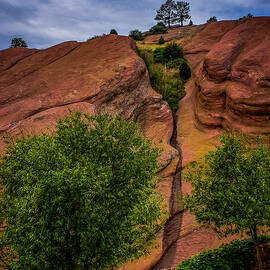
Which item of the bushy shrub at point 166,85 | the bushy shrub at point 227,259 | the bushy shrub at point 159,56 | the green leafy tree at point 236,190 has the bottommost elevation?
the bushy shrub at point 227,259

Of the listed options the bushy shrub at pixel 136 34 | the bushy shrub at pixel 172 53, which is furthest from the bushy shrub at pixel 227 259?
the bushy shrub at pixel 136 34

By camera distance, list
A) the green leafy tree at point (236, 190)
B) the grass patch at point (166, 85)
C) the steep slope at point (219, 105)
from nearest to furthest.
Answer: the green leafy tree at point (236, 190) → the steep slope at point (219, 105) → the grass patch at point (166, 85)

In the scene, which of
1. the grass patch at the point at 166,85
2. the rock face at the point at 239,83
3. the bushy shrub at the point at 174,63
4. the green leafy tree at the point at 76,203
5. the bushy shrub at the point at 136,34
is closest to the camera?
the green leafy tree at the point at 76,203

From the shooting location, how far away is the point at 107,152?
1155 cm

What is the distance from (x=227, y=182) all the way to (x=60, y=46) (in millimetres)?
33969

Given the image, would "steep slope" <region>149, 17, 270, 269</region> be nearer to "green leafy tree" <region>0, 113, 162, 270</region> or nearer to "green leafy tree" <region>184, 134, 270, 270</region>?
"green leafy tree" <region>184, 134, 270, 270</region>

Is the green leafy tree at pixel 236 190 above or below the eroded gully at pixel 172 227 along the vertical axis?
above

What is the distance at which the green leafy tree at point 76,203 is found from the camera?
736 cm

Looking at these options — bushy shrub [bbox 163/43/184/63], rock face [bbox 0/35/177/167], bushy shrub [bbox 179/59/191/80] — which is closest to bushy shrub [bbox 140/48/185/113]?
bushy shrub [bbox 179/59/191/80]

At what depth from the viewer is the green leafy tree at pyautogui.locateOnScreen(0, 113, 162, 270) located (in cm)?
736

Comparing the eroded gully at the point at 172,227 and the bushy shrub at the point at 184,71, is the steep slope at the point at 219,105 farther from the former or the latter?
the bushy shrub at the point at 184,71

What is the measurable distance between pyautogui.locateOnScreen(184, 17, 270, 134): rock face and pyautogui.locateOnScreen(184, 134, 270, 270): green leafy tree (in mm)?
13459

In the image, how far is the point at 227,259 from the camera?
38.7ft

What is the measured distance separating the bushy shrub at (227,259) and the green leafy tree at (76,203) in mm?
3838
